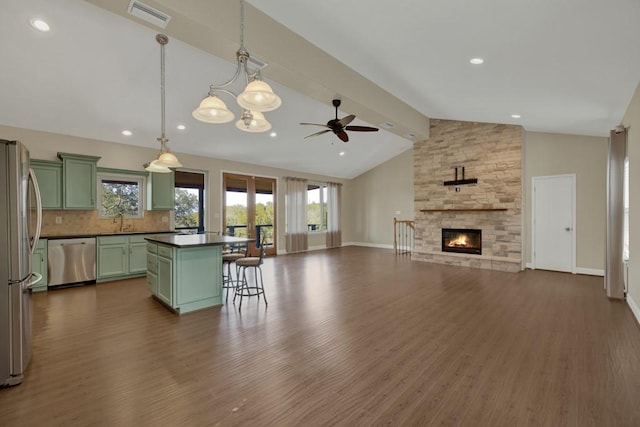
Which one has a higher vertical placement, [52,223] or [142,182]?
[142,182]

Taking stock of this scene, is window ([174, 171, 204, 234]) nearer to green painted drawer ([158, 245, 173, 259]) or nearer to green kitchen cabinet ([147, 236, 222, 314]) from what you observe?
green kitchen cabinet ([147, 236, 222, 314])

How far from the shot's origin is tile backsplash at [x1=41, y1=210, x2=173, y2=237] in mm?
5586

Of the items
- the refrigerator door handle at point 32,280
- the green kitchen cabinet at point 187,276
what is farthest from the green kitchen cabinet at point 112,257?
the refrigerator door handle at point 32,280

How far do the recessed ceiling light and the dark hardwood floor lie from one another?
3.45 m

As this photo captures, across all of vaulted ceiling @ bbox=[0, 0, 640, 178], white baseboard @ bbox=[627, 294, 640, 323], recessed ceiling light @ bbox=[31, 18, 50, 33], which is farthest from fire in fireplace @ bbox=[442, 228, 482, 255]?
recessed ceiling light @ bbox=[31, 18, 50, 33]

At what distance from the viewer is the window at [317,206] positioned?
1112 centimetres

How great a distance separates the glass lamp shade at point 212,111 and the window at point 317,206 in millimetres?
7940

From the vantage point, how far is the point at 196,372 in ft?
8.14

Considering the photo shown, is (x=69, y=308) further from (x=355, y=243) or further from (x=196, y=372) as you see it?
(x=355, y=243)

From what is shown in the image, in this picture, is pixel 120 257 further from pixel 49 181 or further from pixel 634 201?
pixel 634 201

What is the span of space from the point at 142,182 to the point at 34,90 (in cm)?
261

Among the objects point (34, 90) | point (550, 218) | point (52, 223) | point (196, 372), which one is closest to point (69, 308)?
point (52, 223)

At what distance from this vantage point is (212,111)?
2990mm

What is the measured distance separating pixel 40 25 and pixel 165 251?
292 centimetres
